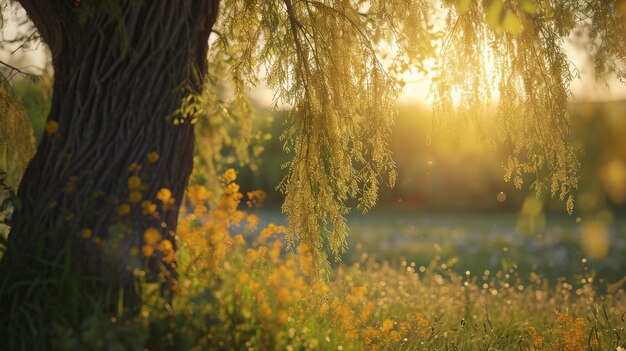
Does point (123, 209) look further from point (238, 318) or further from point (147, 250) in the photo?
point (238, 318)

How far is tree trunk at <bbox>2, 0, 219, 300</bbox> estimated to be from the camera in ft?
13.2

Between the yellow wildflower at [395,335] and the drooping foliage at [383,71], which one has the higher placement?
the drooping foliage at [383,71]

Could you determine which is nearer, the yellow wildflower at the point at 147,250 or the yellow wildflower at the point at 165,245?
the yellow wildflower at the point at 147,250

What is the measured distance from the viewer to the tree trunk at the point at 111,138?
4.03 m

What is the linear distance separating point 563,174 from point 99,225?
3472 millimetres

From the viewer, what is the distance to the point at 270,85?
19.5 feet

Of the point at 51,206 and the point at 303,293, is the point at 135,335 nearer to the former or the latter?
the point at 51,206

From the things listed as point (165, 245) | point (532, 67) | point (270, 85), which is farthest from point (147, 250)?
point (532, 67)

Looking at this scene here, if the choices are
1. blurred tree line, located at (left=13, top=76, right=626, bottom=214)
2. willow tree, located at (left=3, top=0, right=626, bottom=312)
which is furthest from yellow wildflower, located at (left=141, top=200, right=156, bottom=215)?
blurred tree line, located at (left=13, top=76, right=626, bottom=214)

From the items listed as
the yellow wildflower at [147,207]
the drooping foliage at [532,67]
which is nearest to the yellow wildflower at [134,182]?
the yellow wildflower at [147,207]

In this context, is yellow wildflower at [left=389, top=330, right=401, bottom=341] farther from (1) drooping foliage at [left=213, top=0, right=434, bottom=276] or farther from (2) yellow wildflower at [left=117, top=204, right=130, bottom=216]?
(2) yellow wildflower at [left=117, top=204, right=130, bottom=216]

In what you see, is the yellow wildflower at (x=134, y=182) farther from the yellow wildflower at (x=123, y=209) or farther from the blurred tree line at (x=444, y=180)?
the blurred tree line at (x=444, y=180)

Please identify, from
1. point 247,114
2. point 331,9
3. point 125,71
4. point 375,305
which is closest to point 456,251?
point 375,305

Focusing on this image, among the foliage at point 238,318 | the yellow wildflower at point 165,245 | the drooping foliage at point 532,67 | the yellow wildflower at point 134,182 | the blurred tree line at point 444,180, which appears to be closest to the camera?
the foliage at point 238,318
